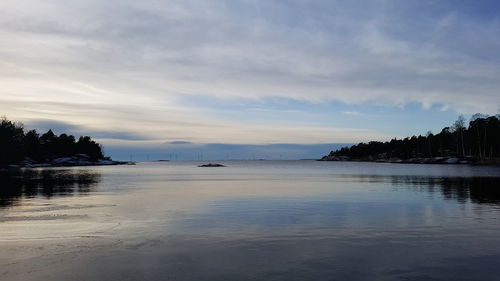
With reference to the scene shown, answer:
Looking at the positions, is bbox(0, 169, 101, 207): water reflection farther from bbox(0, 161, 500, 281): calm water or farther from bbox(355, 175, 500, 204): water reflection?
bbox(355, 175, 500, 204): water reflection

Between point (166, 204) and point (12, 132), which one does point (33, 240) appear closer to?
point (166, 204)

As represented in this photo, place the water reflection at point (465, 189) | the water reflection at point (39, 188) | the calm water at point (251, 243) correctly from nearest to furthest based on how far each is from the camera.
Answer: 1. the calm water at point (251, 243)
2. the water reflection at point (465, 189)
3. the water reflection at point (39, 188)

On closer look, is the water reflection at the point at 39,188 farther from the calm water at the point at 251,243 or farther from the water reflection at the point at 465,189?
the water reflection at the point at 465,189

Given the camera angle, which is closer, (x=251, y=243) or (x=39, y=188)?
(x=251, y=243)

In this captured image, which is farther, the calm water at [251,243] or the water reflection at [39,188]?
the water reflection at [39,188]

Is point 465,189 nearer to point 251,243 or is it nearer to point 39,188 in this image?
point 251,243

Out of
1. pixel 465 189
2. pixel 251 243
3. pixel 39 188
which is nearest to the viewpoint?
pixel 251 243

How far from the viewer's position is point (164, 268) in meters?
14.2

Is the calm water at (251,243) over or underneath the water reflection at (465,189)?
over

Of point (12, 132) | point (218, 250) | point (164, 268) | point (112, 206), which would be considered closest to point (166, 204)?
point (112, 206)

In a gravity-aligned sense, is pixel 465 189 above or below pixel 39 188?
below

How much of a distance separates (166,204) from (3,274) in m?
22.4

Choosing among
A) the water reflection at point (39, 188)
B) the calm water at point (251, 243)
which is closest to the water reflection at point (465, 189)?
the calm water at point (251, 243)

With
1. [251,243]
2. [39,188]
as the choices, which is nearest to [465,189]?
[251,243]
